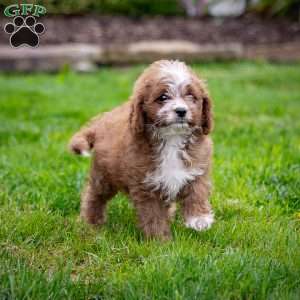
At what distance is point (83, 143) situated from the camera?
195 inches

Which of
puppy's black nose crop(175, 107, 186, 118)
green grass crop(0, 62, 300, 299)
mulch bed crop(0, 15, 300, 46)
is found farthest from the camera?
mulch bed crop(0, 15, 300, 46)

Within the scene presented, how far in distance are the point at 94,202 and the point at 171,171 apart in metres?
0.96

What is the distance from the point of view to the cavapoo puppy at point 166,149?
4.22 meters

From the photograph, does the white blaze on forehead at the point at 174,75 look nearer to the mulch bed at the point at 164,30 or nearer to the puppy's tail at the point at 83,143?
the puppy's tail at the point at 83,143

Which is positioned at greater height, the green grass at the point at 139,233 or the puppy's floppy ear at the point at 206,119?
the puppy's floppy ear at the point at 206,119

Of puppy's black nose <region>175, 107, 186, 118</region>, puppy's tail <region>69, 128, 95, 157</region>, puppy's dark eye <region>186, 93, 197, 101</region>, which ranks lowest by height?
puppy's tail <region>69, 128, 95, 157</region>

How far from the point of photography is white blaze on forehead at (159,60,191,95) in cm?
421

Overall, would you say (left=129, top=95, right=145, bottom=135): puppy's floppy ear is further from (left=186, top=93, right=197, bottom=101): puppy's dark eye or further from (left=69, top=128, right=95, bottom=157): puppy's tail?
(left=69, top=128, right=95, bottom=157): puppy's tail

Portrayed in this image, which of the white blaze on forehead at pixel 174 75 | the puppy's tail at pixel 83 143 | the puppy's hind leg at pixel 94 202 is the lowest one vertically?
the puppy's hind leg at pixel 94 202

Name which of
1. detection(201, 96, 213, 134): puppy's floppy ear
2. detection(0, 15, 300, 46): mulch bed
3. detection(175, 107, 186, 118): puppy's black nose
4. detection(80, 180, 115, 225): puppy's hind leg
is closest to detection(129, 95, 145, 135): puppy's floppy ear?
detection(175, 107, 186, 118): puppy's black nose

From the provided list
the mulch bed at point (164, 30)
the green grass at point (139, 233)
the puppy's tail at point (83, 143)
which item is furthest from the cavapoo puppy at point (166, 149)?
the mulch bed at point (164, 30)

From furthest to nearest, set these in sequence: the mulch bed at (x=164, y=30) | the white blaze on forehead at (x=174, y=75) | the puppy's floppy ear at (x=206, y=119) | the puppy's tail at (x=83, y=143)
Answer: the mulch bed at (x=164, y=30), the puppy's tail at (x=83, y=143), the puppy's floppy ear at (x=206, y=119), the white blaze on forehead at (x=174, y=75)

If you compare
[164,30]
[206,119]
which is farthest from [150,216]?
[164,30]

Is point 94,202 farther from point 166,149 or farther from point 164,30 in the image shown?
point 164,30
